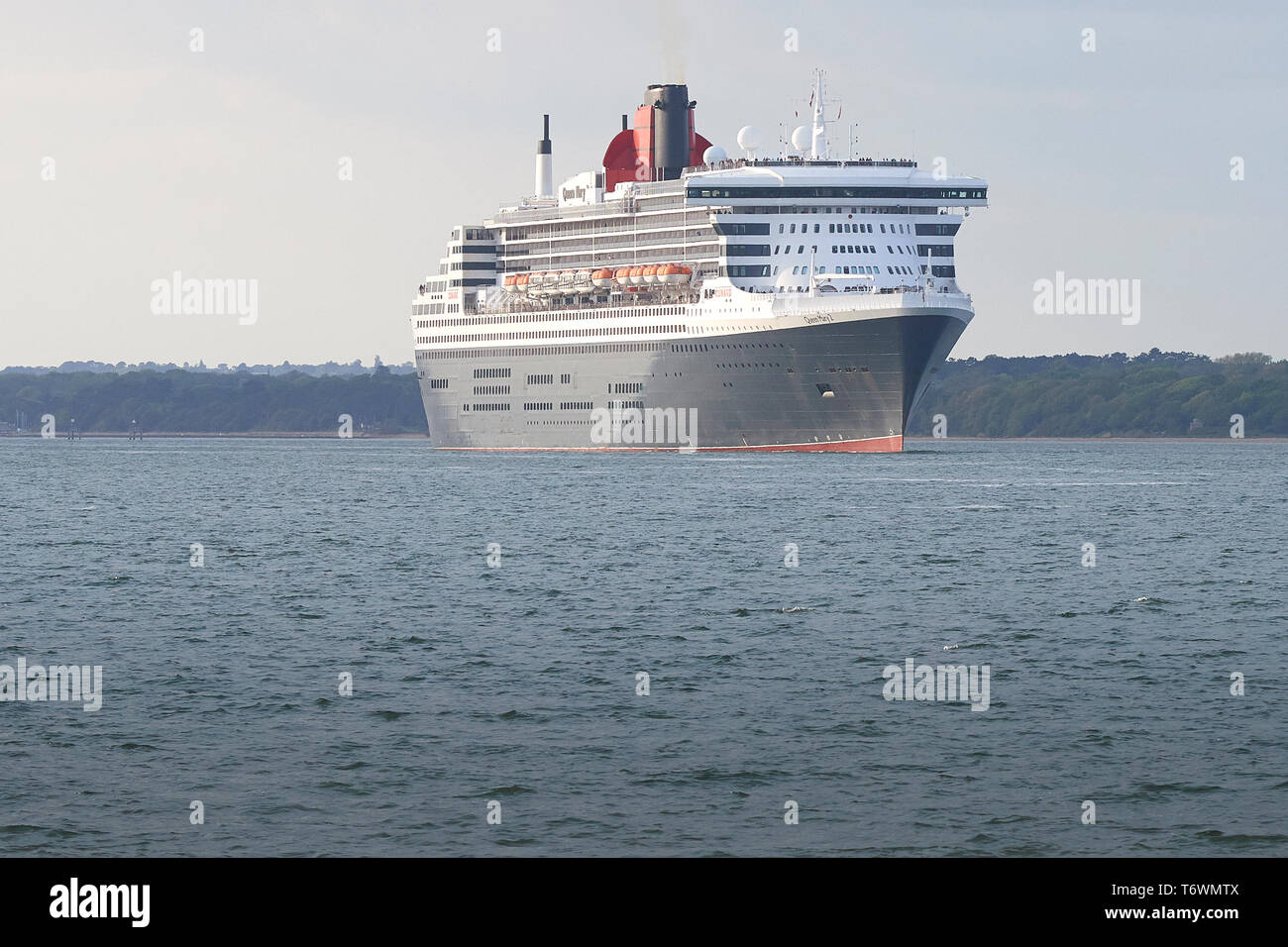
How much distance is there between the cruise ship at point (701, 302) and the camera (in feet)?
380

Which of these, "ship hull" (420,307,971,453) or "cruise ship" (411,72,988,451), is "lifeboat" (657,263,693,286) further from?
"ship hull" (420,307,971,453)

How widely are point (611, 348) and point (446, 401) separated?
969 inches

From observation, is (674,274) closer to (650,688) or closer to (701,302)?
(701,302)

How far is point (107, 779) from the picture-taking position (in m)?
23.0

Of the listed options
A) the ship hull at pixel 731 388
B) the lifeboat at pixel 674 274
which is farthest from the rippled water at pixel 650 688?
the lifeboat at pixel 674 274

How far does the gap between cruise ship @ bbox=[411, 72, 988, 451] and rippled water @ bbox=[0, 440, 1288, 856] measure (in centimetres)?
4621

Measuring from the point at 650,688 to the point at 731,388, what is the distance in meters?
90.6

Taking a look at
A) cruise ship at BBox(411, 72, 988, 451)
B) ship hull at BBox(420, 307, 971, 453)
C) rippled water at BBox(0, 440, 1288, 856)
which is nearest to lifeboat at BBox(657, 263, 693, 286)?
cruise ship at BBox(411, 72, 988, 451)

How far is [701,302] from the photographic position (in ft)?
405

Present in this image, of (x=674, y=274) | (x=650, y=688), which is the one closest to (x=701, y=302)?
(x=674, y=274)

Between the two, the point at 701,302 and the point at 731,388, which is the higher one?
the point at 701,302
